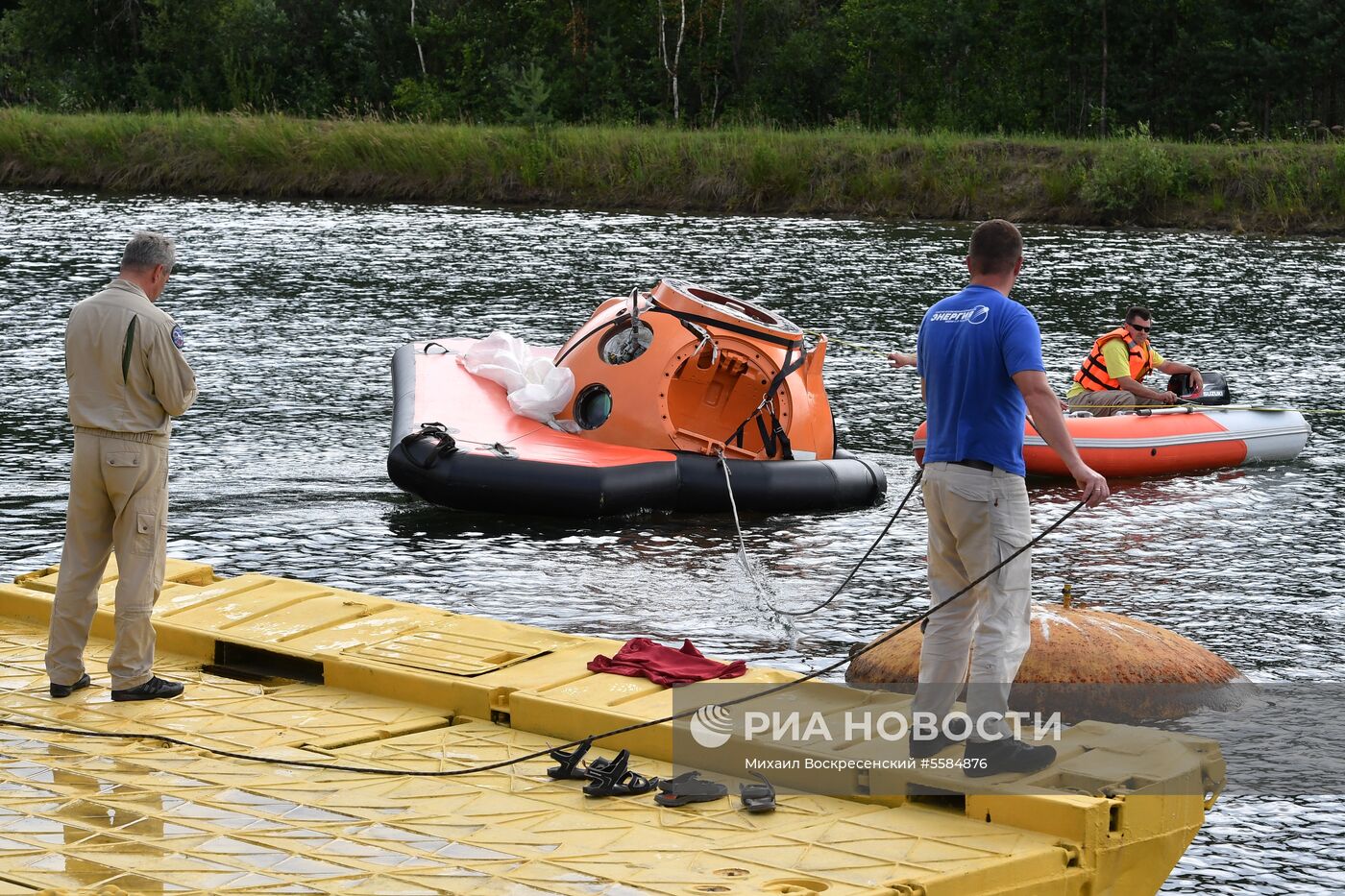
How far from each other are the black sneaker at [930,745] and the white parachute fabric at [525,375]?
7.09m

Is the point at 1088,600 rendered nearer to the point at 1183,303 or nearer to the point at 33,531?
the point at 33,531

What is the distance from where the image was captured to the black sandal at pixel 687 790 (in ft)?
17.8

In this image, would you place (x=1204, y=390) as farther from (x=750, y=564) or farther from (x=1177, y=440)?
(x=750, y=564)

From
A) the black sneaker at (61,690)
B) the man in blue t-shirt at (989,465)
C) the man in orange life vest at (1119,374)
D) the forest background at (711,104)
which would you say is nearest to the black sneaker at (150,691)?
the black sneaker at (61,690)

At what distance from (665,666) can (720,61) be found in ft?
134

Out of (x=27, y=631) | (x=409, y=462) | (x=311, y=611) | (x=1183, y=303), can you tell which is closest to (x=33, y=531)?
(x=409, y=462)

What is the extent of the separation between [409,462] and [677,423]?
2.34m

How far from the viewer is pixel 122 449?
20.5 feet

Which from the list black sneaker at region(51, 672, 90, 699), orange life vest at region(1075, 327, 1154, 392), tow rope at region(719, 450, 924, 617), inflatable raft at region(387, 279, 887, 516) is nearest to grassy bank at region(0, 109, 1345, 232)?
orange life vest at region(1075, 327, 1154, 392)

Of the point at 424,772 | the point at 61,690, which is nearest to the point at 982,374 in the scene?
the point at 424,772

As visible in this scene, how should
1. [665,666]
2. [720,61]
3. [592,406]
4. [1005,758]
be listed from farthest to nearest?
[720,61] → [592,406] → [665,666] → [1005,758]

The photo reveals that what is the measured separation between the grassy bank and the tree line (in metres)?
4.53

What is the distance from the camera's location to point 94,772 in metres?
5.74

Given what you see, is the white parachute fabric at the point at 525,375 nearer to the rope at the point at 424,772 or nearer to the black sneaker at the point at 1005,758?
the rope at the point at 424,772
